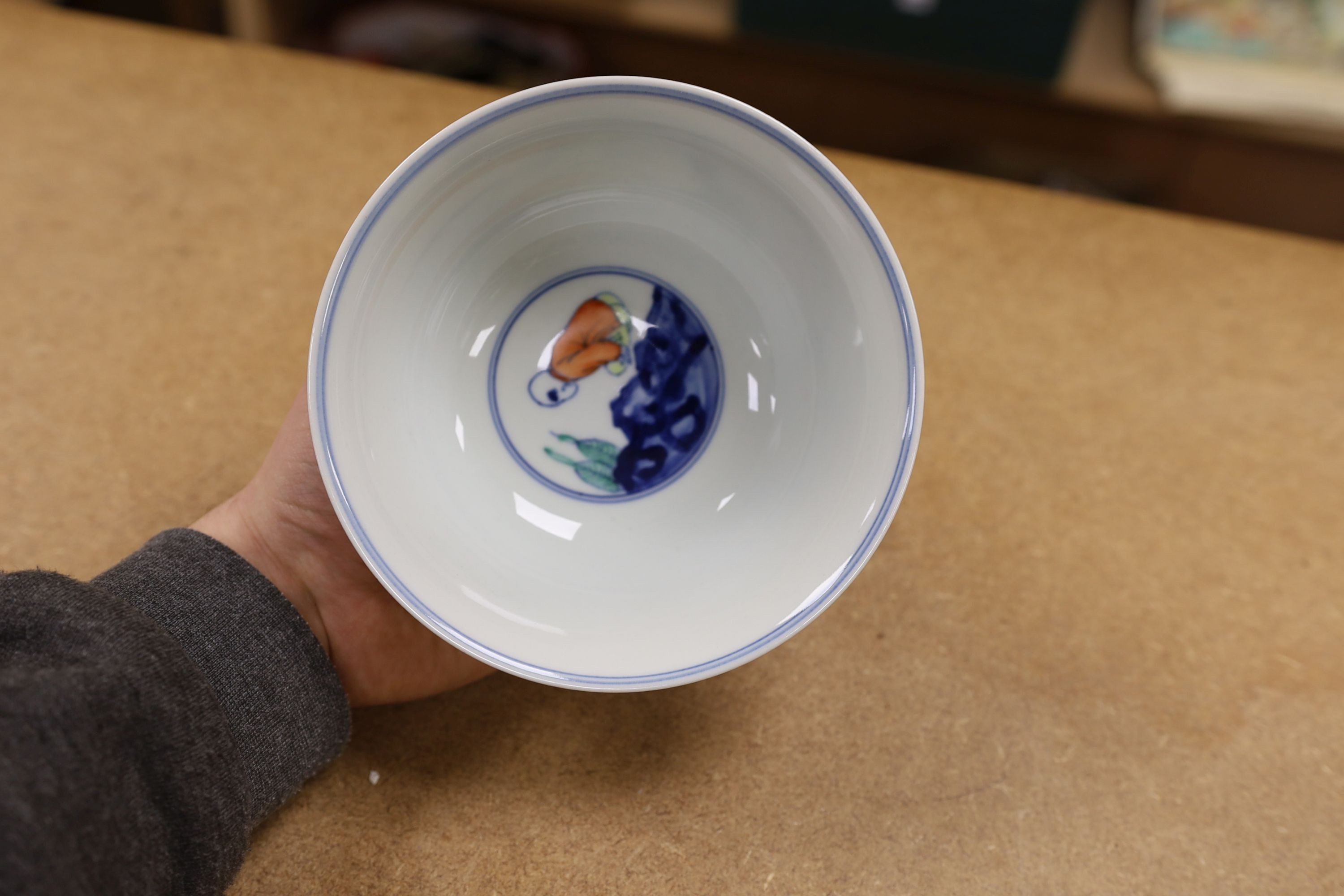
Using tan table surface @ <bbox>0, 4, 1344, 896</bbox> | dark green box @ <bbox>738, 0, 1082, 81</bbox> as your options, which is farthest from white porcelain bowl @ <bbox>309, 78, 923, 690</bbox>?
dark green box @ <bbox>738, 0, 1082, 81</bbox>

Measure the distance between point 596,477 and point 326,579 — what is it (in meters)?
0.22

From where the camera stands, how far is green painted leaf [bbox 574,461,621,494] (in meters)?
0.69

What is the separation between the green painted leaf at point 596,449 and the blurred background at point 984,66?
2.83 ft

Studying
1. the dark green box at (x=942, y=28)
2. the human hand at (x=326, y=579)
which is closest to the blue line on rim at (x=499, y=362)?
the human hand at (x=326, y=579)

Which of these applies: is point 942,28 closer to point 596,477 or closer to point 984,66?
point 984,66

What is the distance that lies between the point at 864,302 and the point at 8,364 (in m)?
0.74

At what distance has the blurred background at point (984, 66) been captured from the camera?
47.6 inches

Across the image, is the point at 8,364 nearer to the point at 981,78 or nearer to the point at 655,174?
the point at 655,174

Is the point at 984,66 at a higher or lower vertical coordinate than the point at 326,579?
higher

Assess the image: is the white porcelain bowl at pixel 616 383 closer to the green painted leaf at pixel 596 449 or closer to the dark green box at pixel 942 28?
the green painted leaf at pixel 596 449

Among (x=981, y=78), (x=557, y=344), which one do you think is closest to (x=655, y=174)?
(x=557, y=344)

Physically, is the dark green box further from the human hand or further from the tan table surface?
the human hand

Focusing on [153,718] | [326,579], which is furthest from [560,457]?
[153,718]

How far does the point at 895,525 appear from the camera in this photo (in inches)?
29.0
